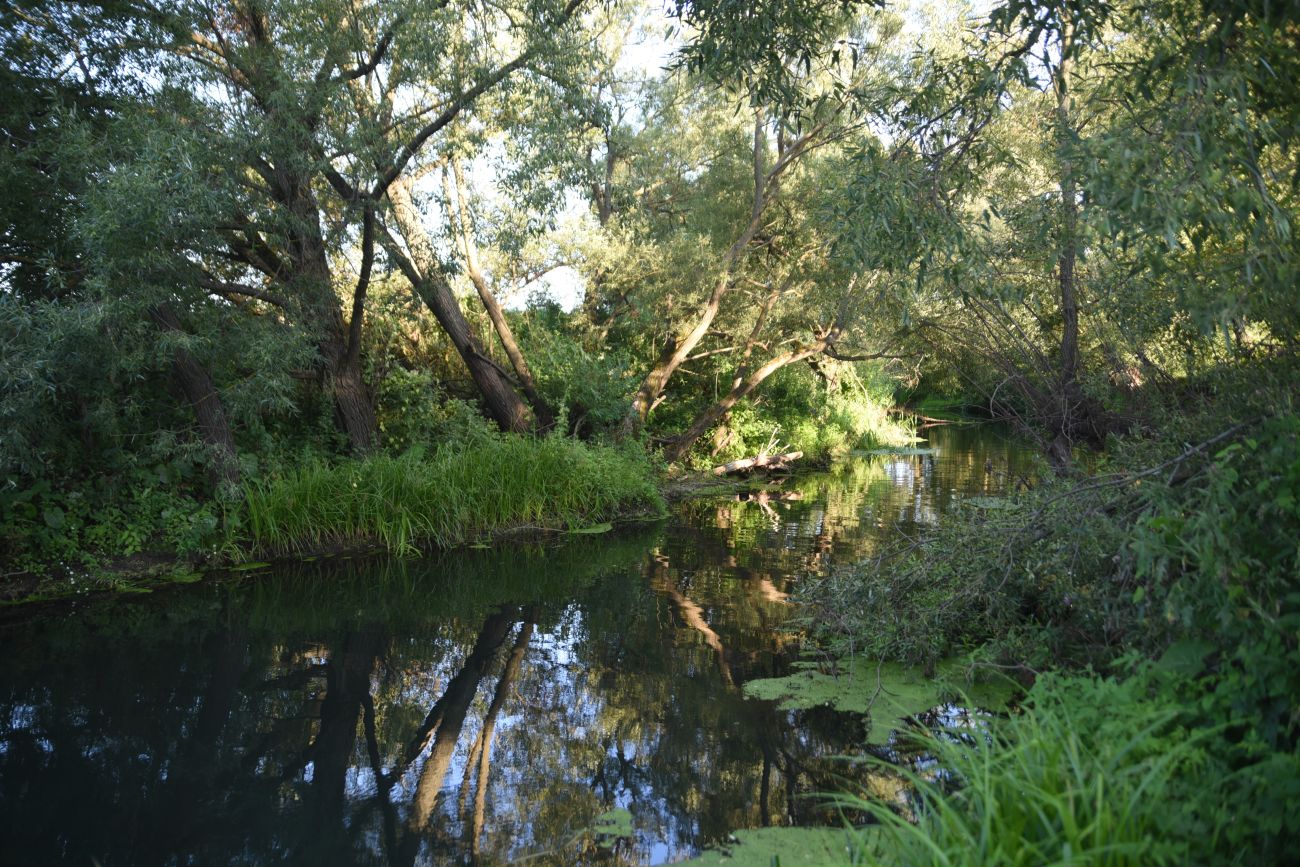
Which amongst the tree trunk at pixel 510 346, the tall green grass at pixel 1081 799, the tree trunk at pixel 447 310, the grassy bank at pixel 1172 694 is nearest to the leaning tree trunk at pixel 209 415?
the tree trunk at pixel 447 310

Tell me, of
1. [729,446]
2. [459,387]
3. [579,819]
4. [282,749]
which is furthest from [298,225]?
[729,446]

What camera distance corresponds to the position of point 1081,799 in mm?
2797

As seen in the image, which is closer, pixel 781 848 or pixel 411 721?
pixel 781 848

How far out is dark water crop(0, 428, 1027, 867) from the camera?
14.0 feet

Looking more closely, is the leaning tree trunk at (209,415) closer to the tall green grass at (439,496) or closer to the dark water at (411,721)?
the tall green grass at (439,496)

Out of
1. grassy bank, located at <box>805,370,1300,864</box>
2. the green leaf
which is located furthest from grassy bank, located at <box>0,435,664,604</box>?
grassy bank, located at <box>805,370,1300,864</box>

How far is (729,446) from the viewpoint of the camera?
62.1ft

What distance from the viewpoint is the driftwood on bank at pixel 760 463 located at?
17359mm

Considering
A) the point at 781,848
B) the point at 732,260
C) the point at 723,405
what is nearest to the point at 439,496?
the point at 732,260

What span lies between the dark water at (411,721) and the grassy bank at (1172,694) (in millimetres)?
1249

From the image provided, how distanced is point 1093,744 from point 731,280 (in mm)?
13024

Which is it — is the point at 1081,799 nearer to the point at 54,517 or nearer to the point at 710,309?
the point at 54,517

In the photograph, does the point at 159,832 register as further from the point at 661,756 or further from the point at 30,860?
the point at 661,756

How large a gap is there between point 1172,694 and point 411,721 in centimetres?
429
